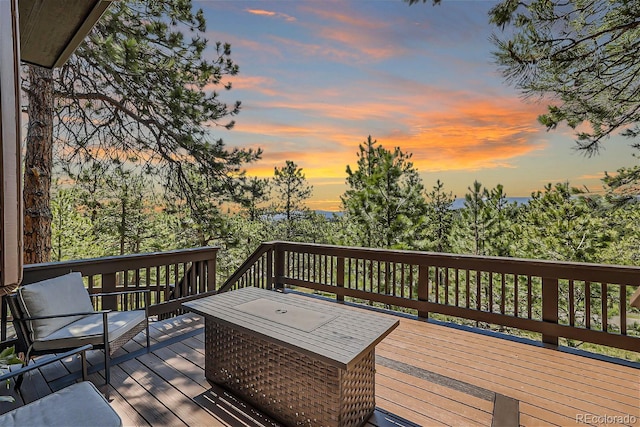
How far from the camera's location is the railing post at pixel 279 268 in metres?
5.66

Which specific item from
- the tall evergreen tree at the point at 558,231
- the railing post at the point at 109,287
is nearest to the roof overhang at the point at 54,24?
the railing post at the point at 109,287

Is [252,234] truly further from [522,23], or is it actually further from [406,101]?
[522,23]

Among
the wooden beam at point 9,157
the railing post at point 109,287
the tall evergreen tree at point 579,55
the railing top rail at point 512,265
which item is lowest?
the railing post at point 109,287

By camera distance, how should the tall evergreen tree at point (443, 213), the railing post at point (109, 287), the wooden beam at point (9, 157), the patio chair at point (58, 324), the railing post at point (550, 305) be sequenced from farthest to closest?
the tall evergreen tree at point (443, 213) < the railing post at point (109, 287) < the railing post at point (550, 305) < the patio chair at point (58, 324) < the wooden beam at point (9, 157)

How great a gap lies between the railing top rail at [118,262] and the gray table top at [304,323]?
1665 mm

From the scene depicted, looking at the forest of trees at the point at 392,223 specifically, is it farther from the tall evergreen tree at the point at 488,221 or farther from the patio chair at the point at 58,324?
the patio chair at the point at 58,324

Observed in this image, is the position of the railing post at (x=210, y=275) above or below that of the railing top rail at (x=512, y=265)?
below

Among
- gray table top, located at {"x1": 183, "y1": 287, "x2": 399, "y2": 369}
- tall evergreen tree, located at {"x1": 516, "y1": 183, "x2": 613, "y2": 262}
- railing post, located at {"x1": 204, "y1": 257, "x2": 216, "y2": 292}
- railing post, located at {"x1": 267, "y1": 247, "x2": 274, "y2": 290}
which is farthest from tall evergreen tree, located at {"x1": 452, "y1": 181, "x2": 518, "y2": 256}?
gray table top, located at {"x1": 183, "y1": 287, "x2": 399, "y2": 369}

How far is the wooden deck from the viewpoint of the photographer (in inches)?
90.4

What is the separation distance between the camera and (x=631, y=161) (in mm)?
5016

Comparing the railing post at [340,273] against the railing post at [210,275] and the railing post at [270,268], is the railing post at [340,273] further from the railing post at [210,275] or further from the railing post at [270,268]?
the railing post at [210,275]

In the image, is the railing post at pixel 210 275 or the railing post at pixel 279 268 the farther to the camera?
the railing post at pixel 279 268

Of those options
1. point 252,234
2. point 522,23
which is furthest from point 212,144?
point 252,234

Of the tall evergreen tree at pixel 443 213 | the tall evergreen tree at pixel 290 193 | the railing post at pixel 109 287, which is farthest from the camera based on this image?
the tall evergreen tree at pixel 290 193
